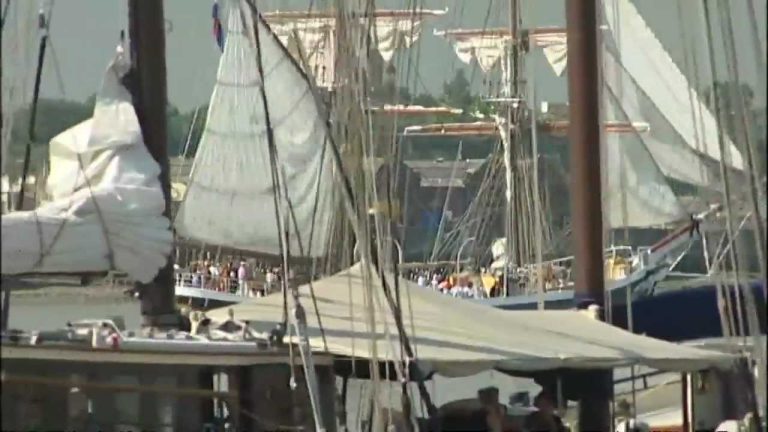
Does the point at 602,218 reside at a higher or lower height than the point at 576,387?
higher

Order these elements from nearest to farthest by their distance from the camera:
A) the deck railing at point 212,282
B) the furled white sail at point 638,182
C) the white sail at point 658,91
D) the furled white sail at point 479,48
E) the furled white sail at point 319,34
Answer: the furled white sail at point 319,34 < the white sail at point 658,91 < the furled white sail at point 638,182 < the deck railing at point 212,282 < the furled white sail at point 479,48

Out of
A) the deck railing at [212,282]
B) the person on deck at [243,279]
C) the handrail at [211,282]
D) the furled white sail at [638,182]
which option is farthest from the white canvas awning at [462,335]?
the handrail at [211,282]

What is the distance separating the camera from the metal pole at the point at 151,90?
55.4ft

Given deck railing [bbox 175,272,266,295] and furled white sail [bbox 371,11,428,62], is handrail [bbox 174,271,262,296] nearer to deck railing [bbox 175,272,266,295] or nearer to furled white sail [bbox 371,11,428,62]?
deck railing [bbox 175,272,266,295]

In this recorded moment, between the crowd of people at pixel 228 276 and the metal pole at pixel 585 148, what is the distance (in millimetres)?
31978

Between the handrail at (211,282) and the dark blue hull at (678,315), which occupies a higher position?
the handrail at (211,282)

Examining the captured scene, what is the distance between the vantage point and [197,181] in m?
51.8

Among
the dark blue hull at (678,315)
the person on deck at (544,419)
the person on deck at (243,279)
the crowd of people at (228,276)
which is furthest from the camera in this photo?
the crowd of people at (228,276)

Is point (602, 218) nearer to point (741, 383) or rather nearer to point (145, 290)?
point (741, 383)

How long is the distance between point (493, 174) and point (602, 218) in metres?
41.8

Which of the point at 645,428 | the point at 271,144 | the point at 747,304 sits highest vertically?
the point at 271,144

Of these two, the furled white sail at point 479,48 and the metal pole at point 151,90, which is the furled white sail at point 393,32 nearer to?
the furled white sail at point 479,48

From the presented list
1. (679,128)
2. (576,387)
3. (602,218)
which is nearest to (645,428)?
(576,387)

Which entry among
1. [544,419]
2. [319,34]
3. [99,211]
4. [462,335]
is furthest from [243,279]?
[99,211]
